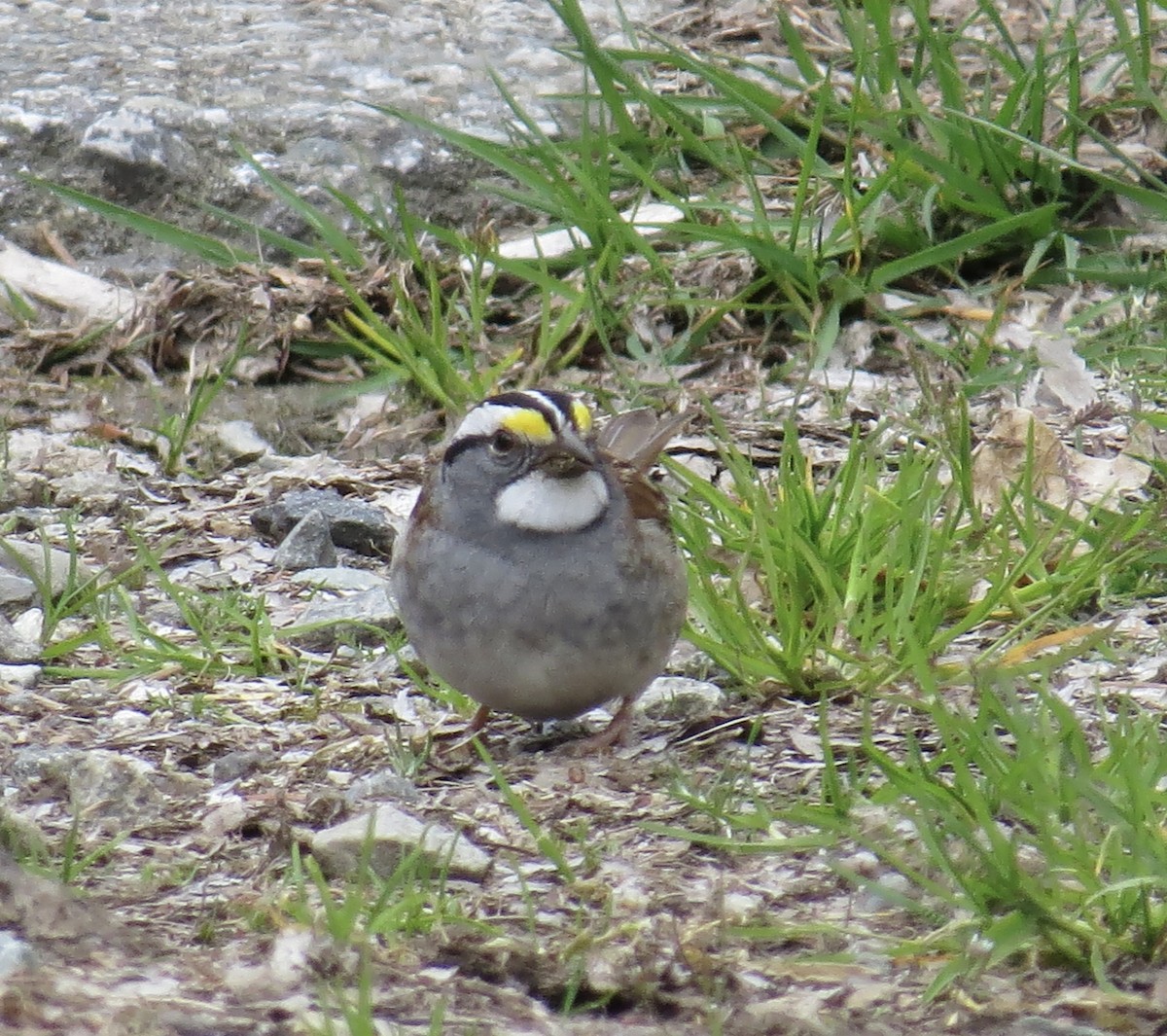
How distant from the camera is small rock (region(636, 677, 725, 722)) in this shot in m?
4.21

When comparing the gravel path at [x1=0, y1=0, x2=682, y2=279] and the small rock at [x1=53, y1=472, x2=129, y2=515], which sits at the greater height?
the gravel path at [x1=0, y1=0, x2=682, y2=279]

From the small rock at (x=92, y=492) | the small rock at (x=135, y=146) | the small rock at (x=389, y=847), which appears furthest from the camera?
the small rock at (x=135, y=146)

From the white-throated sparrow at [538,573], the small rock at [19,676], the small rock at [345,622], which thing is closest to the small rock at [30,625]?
the small rock at [19,676]

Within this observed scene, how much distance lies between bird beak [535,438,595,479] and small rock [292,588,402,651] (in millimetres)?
713

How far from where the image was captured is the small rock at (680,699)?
13.8 ft

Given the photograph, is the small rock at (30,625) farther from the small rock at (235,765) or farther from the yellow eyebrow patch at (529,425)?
the yellow eyebrow patch at (529,425)

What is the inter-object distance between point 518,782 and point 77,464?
2.21m

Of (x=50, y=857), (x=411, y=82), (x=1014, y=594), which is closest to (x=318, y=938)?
Answer: (x=50, y=857)

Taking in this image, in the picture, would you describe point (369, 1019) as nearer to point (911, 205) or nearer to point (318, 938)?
point (318, 938)

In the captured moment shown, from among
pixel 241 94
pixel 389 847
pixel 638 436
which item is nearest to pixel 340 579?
pixel 638 436

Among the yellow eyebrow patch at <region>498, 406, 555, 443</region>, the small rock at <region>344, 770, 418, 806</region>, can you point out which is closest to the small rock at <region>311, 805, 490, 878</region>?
the small rock at <region>344, 770, 418, 806</region>

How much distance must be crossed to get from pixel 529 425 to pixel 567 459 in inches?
4.2

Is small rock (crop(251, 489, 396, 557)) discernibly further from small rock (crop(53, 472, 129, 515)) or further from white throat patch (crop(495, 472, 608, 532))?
white throat patch (crop(495, 472, 608, 532))

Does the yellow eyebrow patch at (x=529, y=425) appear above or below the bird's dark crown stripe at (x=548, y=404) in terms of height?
below
